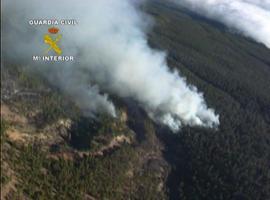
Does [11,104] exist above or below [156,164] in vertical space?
above

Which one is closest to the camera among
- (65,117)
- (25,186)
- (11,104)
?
(25,186)

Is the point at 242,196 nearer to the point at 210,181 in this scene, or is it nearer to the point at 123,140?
the point at 210,181

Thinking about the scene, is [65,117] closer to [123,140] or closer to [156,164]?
[123,140]

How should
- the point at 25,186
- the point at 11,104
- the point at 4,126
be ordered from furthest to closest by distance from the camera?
1. the point at 11,104
2. the point at 4,126
3. the point at 25,186

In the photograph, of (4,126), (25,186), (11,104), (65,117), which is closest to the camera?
(25,186)

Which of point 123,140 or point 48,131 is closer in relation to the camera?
point 48,131

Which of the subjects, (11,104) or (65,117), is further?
(65,117)

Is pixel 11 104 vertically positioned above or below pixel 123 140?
above

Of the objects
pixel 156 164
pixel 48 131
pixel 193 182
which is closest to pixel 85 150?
pixel 48 131

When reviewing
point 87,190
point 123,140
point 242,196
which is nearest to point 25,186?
point 87,190
